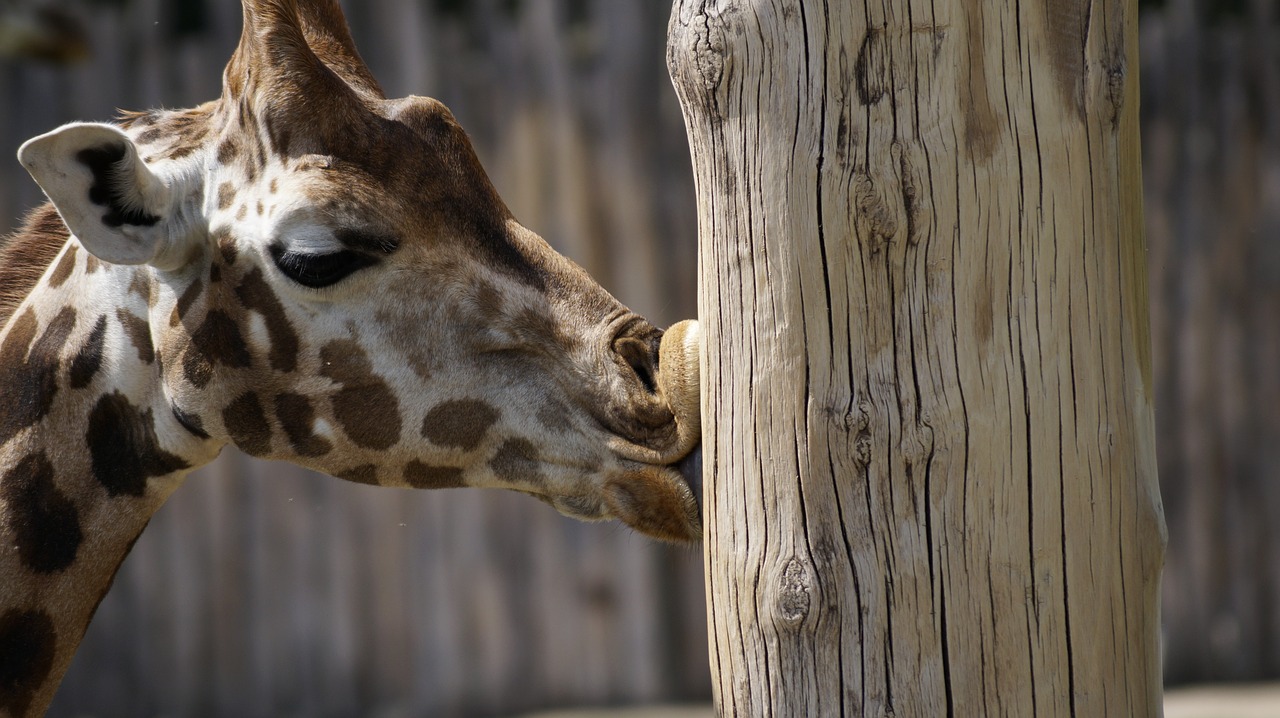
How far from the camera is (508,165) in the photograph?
4891mm

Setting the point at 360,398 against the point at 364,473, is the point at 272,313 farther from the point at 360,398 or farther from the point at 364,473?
the point at 364,473

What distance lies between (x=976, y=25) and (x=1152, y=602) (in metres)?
0.81

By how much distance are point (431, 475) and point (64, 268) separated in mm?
861

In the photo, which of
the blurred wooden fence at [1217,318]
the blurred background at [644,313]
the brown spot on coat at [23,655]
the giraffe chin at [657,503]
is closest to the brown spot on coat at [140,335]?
the brown spot on coat at [23,655]

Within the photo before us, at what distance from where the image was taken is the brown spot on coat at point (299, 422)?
2152 mm

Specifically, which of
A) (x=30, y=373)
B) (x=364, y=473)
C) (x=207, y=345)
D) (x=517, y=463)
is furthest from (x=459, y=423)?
(x=30, y=373)

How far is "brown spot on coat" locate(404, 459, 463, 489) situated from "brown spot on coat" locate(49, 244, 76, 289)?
792mm

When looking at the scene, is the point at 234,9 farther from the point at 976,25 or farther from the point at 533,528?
the point at 976,25

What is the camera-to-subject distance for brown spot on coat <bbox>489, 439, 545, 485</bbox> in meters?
2.08

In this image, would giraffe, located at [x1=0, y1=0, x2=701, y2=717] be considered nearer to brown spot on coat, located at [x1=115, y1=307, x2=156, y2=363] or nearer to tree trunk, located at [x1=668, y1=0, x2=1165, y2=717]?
brown spot on coat, located at [x1=115, y1=307, x2=156, y2=363]

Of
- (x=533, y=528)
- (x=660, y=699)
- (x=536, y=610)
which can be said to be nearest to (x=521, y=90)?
(x=533, y=528)

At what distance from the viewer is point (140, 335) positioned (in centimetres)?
219

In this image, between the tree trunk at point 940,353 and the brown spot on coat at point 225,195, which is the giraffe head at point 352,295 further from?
the tree trunk at point 940,353

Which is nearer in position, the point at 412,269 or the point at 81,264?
the point at 412,269
